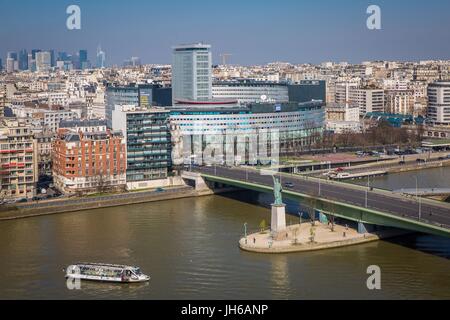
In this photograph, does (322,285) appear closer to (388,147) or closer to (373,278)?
(373,278)

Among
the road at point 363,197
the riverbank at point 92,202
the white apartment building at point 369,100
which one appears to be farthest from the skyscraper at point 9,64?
the road at point 363,197

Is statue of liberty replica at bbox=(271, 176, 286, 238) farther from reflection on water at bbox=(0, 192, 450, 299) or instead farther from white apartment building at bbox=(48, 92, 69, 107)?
white apartment building at bbox=(48, 92, 69, 107)

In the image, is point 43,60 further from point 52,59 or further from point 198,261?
point 198,261

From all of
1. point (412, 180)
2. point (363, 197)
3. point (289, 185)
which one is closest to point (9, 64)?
point (412, 180)

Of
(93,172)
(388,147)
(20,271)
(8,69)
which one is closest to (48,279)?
(20,271)

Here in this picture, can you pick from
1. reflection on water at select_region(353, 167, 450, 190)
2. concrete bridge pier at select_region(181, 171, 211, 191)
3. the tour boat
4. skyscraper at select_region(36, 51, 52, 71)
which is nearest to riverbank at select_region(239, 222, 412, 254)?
the tour boat
